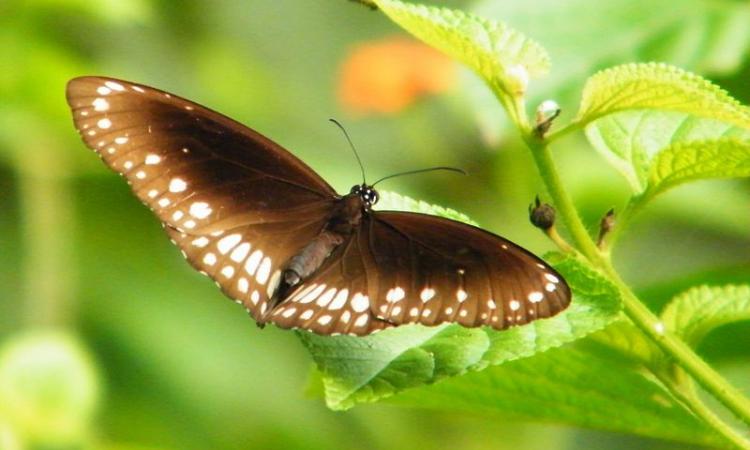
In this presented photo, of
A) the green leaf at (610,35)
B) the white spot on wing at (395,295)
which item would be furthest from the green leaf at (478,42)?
the green leaf at (610,35)

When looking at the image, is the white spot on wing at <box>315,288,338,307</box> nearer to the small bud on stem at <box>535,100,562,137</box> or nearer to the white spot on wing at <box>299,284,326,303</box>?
the white spot on wing at <box>299,284,326,303</box>

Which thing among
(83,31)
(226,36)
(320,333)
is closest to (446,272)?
(320,333)

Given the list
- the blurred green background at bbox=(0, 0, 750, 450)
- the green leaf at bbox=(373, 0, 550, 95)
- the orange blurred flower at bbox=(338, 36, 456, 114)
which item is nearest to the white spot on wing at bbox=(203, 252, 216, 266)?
the green leaf at bbox=(373, 0, 550, 95)

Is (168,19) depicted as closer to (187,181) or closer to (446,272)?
(187,181)

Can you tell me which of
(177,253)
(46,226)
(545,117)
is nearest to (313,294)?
(545,117)

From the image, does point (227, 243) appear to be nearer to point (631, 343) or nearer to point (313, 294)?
point (313, 294)
